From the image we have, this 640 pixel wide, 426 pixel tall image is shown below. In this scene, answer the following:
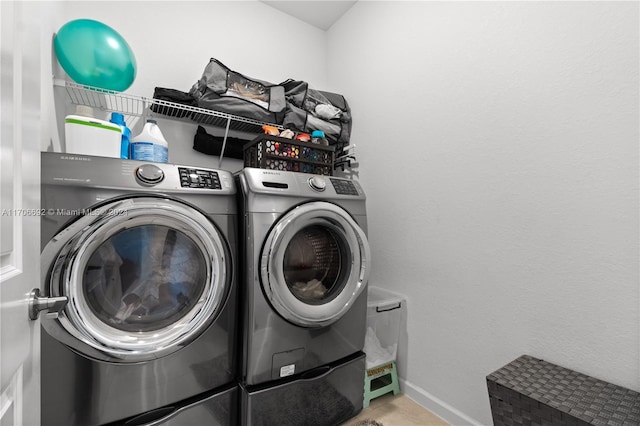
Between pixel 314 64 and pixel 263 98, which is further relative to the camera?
pixel 314 64

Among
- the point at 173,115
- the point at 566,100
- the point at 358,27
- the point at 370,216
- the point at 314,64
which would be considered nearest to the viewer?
the point at 566,100

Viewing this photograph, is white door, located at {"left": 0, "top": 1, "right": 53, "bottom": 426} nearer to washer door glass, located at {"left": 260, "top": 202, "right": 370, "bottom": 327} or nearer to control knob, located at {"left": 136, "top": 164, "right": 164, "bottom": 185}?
control knob, located at {"left": 136, "top": 164, "right": 164, "bottom": 185}

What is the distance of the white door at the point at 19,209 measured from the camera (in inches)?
16.8

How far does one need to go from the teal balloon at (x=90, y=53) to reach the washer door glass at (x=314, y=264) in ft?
3.25

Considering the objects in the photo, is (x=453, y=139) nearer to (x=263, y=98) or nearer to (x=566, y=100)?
(x=566, y=100)

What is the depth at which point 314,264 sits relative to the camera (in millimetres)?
1439

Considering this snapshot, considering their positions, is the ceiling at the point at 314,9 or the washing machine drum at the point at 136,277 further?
the ceiling at the point at 314,9

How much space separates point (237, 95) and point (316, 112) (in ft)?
1.82

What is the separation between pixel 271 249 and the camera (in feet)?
3.83

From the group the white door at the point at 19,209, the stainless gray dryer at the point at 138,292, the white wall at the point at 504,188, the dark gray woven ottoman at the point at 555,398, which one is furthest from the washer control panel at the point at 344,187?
the white door at the point at 19,209

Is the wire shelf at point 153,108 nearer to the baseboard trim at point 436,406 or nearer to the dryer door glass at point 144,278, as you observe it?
the dryer door glass at point 144,278

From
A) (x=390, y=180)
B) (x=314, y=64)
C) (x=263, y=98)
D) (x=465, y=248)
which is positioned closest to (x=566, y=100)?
(x=465, y=248)

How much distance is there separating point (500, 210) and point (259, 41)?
6.41ft

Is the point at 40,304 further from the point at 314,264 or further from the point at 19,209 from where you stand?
the point at 314,264
